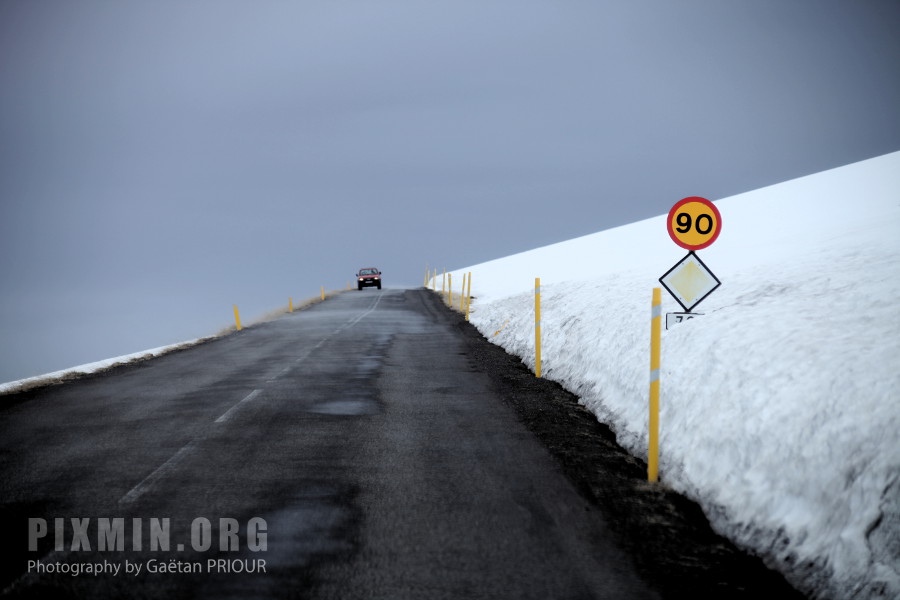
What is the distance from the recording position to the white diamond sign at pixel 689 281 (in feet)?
25.2

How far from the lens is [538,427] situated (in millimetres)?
8391

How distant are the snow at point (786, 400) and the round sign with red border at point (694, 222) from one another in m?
1.29

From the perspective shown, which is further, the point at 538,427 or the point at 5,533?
the point at 538,427

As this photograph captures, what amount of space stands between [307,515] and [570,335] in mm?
8845

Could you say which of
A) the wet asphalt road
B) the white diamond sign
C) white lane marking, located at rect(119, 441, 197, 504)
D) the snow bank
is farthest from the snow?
the snow bank

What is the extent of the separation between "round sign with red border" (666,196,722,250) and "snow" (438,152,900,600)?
1.29 m

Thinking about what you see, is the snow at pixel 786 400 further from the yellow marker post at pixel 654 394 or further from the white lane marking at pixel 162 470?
the white lane marking at pixel 162 470

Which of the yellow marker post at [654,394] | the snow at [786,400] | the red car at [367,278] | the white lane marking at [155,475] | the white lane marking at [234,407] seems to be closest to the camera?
the snow at [786,400]

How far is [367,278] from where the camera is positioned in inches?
2367

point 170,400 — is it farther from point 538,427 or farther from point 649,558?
point 649,558

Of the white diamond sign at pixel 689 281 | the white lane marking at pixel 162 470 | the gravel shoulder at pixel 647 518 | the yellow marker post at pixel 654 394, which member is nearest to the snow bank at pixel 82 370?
the white lane marking at pixel 162 470

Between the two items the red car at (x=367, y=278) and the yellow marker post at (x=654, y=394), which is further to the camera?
the red car at (x=367, y=278)

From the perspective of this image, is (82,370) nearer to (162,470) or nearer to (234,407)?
(234,407)

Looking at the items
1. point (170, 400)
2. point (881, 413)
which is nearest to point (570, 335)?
point (170, 400)
